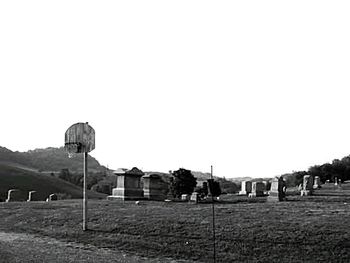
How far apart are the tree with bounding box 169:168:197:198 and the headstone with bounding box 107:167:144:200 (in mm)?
6779

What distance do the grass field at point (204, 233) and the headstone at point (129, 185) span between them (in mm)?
6971

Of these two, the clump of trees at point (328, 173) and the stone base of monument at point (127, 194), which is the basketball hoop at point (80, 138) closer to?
the stone base of monument at point (127, 194)

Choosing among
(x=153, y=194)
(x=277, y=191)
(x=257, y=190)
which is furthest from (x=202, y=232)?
(x=257, y=190)

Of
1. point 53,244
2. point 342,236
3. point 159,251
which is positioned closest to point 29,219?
point 53,244

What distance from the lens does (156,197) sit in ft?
86.4

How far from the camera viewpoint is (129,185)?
2439cm

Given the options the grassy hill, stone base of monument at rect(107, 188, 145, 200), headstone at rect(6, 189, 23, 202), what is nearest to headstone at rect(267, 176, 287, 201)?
stone base of monument at rect(107, 188, 145, 200)

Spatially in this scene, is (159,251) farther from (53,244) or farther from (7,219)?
(7,219)

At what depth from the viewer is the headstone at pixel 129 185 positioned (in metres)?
24.1

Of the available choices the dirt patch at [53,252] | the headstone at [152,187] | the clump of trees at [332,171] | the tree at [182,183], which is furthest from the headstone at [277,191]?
the clump of trees at [332,171]

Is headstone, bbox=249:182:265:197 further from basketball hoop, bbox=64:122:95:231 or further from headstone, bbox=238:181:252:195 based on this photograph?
basketball hoop, bbox=64:122:95:231

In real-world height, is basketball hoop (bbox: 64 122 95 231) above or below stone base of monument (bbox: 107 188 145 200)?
above

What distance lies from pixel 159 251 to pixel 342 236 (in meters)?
4.75

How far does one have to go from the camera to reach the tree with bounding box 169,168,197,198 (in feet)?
103
